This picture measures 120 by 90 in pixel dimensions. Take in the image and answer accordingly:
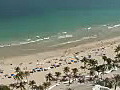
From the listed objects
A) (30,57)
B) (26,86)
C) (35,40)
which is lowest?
(26,86)

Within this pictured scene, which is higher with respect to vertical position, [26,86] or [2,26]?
[2,26]

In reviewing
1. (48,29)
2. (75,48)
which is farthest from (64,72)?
(48,29)

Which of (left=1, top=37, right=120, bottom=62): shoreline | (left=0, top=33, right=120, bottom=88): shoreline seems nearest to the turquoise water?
(left=1, top=37, right=120, bottom=62): shoreline

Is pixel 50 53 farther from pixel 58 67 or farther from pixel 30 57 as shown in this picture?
pixel 58 67

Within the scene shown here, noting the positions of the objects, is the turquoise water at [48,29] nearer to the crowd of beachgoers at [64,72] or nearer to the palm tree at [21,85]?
the crowd of beachgoers at [64,72]

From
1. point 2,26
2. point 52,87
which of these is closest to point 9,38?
point 2,26

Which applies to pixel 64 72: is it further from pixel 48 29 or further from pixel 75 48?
pixel 48 29

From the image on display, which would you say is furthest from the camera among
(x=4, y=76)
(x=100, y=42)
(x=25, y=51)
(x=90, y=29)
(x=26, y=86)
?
(x=90, y=29)

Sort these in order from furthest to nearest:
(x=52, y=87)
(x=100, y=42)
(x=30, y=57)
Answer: (x=100, y=42) → (x=30, y=57) → (x=52, y=87)
